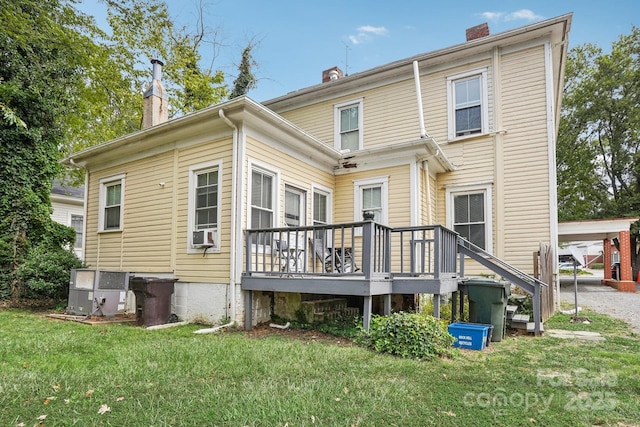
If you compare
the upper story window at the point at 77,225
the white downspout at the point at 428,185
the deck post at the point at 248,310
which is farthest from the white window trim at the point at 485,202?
the upper story window at the point at 77,225

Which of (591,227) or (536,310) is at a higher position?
(591,227)

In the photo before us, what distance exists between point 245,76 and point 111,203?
10.8 m

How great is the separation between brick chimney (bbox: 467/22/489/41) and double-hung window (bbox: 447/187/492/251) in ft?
14.6

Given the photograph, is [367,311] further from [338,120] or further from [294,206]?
[338,120]

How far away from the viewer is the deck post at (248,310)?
21.4 feet

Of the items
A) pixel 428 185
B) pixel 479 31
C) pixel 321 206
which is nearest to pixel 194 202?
pixel 321 206

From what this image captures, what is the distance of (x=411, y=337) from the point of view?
186 inches

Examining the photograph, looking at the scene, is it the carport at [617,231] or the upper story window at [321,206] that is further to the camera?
the carport at [617,231]

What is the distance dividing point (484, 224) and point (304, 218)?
435 cm

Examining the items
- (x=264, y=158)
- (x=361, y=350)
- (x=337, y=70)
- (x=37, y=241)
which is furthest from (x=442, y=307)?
(x=37, y=241)

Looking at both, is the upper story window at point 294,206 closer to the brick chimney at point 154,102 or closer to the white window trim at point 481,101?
the brick chimney at point 154,102

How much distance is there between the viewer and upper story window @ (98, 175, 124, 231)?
9.05 metres

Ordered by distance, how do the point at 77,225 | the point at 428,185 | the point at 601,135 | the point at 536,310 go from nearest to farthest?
1. the point at 536,310
2. the point at 428,185
3. the point at 77,225
4. the point at 601,135

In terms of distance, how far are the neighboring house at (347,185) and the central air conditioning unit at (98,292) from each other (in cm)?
71
